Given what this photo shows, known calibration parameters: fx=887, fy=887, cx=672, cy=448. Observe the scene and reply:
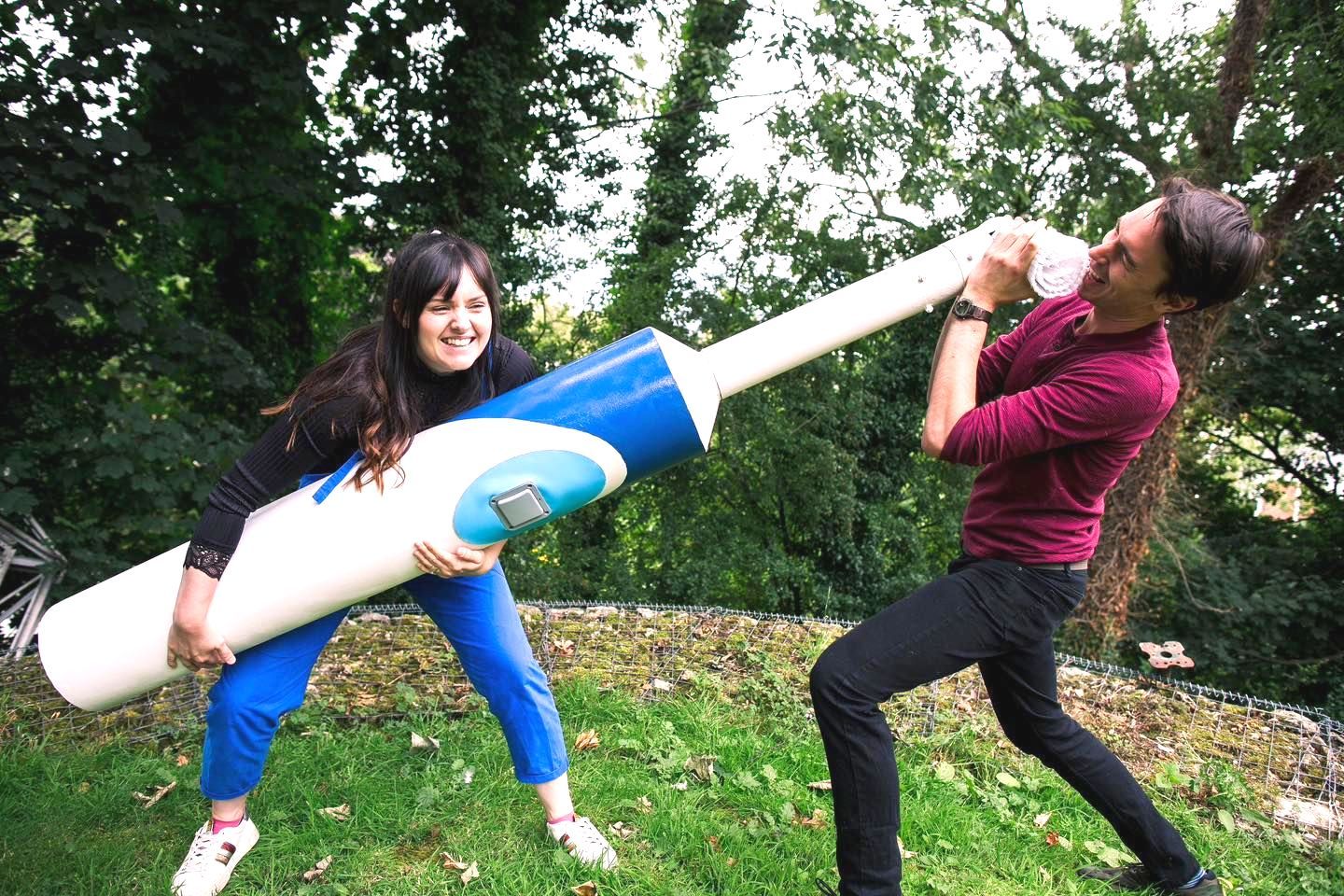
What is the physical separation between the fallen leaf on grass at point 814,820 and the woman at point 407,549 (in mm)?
648

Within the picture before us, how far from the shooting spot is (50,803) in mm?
2760

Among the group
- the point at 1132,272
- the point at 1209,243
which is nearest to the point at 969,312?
the point at 1132,272

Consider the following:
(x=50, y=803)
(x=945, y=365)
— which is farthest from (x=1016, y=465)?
(x=50, y=803)

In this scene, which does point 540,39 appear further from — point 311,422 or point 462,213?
point 311,422

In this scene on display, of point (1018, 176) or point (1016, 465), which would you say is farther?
point (1018, 176)

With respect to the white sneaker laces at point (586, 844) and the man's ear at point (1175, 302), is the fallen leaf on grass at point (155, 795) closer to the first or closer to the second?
the white sneaker laces at point (586, 844)

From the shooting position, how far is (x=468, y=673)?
7.64 feet

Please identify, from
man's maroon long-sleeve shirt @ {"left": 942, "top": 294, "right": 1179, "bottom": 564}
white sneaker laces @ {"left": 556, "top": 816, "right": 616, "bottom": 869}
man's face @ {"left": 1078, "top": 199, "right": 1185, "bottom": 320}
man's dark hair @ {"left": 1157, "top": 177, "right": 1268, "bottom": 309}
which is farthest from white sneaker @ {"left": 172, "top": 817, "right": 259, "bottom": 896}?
man's dark hair @ {"left": 1157, "top": 177, "right": 1268, "bottom": 309}

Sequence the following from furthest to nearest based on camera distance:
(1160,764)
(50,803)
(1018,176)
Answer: (1018,176)
(1160,764)
(50,803)

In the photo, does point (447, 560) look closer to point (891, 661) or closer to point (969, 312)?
point (891, 661)

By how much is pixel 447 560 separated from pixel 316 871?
1012mm

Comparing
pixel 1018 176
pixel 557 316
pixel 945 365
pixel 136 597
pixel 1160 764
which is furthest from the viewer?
pixel 557 316

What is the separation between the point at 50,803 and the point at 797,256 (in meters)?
6.17

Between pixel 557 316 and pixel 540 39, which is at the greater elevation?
pixel 540 39
